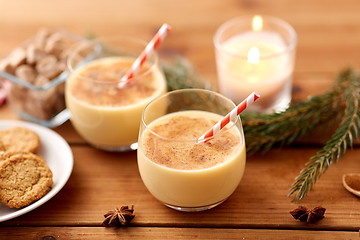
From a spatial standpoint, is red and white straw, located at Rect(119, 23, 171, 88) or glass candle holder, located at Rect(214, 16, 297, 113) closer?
red and white straw, located at Rect(119, 23, 171, 88)

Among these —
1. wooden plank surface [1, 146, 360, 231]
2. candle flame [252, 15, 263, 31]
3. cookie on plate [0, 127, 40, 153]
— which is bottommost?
wooden plank surface [1, 146, 360, 231]

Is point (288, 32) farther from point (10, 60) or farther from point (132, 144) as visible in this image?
point (10, 60)

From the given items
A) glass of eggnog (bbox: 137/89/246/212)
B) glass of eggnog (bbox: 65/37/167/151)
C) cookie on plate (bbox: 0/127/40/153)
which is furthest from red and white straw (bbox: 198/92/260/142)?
cookie on plate (bbox: 0/127/40/153)

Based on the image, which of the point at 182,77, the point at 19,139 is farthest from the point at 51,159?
the point at 182,77

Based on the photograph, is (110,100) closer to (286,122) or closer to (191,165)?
(191,165)

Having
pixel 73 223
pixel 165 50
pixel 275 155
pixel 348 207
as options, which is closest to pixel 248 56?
pixel 275 155

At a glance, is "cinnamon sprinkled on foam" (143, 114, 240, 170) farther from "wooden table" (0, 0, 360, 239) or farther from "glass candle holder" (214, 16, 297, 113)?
"glass candle holder" (214, 16, 297, 113)
